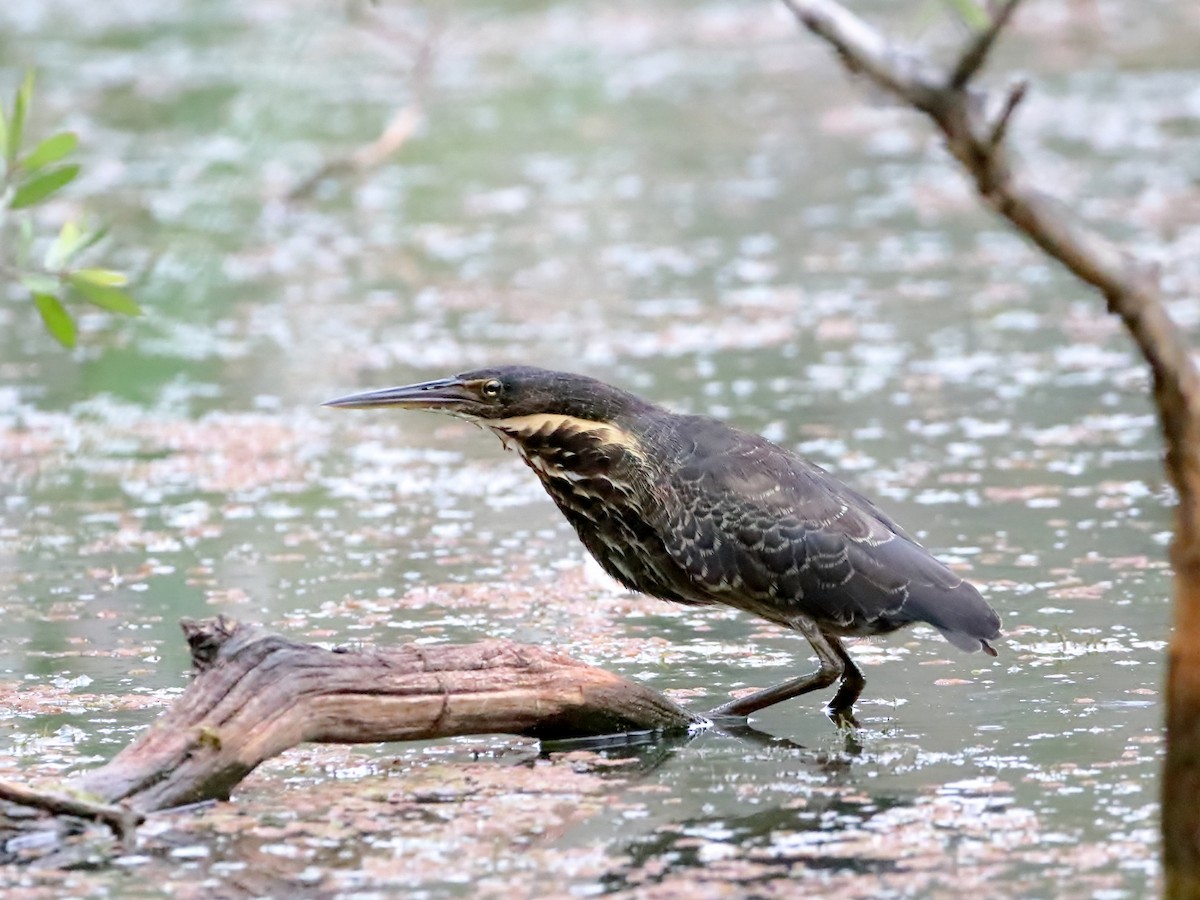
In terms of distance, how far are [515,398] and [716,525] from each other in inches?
30.7

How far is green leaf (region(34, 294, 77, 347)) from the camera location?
22.5 feet

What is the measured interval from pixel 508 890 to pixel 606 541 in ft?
6.14

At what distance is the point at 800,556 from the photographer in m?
6.97

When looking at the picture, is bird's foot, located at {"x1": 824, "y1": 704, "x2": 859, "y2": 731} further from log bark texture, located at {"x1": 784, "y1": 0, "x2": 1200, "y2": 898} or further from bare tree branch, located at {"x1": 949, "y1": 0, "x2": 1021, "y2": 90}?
bare tree branch, located at {"x1": 949, "y1": 0, "x2": 1021, "y2": 90}

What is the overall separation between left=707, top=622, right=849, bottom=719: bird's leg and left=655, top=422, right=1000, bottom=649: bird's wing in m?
0.12

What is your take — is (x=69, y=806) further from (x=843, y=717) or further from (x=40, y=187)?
(x=843, y=717)

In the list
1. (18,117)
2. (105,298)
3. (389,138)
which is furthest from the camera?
(389,138)

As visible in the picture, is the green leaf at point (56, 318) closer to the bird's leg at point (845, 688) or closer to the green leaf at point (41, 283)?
the green leaf at point (41, 283)

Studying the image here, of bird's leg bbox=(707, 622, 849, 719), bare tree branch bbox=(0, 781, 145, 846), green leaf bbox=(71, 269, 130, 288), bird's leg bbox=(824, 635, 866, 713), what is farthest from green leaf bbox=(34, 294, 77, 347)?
bird's leg bbox=(824, 635, 866, 713)

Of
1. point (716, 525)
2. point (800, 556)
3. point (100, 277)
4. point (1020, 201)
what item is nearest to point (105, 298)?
point (100, 277)

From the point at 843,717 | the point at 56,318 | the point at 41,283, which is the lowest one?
the point at 843,717

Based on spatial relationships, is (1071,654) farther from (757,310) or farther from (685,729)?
(757,310)

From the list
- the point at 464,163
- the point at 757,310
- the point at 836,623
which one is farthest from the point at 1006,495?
the point at 464,163

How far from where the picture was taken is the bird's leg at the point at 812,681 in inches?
278
